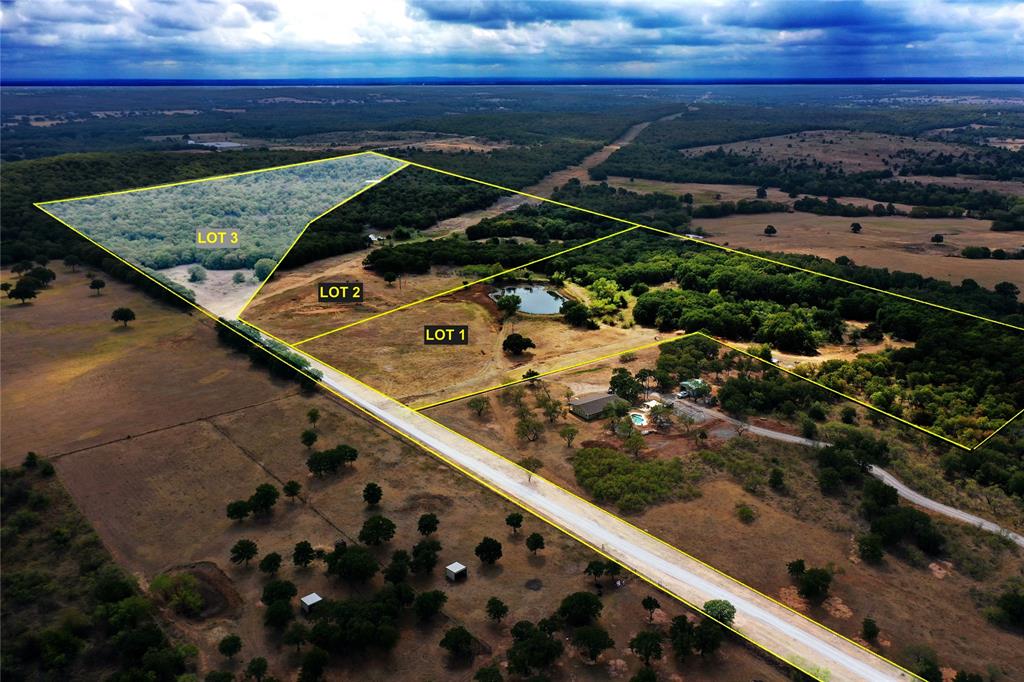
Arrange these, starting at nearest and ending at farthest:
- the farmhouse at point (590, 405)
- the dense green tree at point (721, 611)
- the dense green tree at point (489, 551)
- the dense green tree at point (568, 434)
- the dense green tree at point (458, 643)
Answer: the dense green tree at point (458, 643) → the dense green tree at point (721, 611) → the dense green tree at point (489, 551) → the dense green tree at point (568, 434) → the farmhouse at point (590, 405)

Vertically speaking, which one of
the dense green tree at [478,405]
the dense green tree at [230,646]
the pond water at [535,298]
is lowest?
the pond water at [535,298]

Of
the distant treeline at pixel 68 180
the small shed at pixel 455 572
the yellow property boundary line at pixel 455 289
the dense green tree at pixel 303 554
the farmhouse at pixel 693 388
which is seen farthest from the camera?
the distant treeline at pixel 68 180

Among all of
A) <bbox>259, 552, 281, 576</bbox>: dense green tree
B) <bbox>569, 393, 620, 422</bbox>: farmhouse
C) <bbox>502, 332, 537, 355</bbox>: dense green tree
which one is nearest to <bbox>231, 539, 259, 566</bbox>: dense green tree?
<bbox>259, 552, 281, 576</bbox>: dense green tree

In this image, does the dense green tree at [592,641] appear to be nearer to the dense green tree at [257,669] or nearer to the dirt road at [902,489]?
the dense green tree at [257,669]

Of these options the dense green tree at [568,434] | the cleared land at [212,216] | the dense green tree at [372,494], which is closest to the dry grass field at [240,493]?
the dense green tree at [372,494]

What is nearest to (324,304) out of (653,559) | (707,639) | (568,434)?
(568,434)

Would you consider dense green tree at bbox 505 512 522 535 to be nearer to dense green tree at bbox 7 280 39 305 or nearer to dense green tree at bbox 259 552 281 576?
dense green tree at bbox 259 552 281 576

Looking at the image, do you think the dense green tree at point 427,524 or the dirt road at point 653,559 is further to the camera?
the dense green tree at point 427,524

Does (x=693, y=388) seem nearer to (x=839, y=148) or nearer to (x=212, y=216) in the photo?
(x=212, y=216)

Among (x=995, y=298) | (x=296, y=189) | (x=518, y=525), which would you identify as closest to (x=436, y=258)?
(x=296, y=189)
